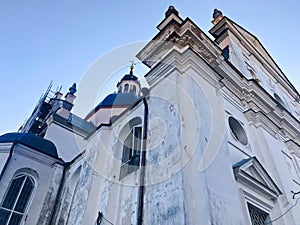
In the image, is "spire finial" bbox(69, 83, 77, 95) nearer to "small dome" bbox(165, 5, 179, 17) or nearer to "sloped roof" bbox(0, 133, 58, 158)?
"sloped roof" bbox(0, 133, 58, 158)

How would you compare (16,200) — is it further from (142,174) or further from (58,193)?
(142,174)

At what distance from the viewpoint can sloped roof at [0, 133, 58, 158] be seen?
10047 millimetres

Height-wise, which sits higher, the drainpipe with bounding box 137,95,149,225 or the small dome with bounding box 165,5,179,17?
the small dome with bounding box 165,5,179,17

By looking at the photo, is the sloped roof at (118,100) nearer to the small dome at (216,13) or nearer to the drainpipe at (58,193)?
the small dome at (216,13)

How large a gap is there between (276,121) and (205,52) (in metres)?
4.47

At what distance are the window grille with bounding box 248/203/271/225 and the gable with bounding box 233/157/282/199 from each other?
446 mm

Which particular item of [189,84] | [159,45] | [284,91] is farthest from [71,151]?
[284,91]

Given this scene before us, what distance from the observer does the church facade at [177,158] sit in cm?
490

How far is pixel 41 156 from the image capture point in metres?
10.3

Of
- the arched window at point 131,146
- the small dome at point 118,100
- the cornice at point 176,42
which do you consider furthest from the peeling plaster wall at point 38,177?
the small dome at point 118,100

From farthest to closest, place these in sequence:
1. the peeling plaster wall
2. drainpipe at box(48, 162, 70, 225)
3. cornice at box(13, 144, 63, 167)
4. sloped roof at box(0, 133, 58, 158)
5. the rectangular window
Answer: sloped roof at box(0, 133, 58, 158) → cornice at box(13, 144, 63, 167) → drainpipe at box(48, 162, 70, 225) → the peeling plaster wall → the rectangular window

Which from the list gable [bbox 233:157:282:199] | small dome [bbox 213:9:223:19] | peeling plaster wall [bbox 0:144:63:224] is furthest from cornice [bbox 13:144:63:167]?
small dome [bbox 213:9:223:19]

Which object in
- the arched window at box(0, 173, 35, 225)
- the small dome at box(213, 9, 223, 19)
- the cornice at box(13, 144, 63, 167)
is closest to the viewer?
the arched window at box(0, 173, 35, 225)

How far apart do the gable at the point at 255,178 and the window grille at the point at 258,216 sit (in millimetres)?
446
